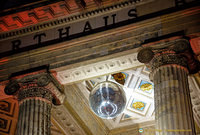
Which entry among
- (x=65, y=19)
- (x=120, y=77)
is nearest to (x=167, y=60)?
(x=65, y=19)

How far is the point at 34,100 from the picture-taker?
501 inches

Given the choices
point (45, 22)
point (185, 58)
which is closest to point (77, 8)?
point (45, 22)

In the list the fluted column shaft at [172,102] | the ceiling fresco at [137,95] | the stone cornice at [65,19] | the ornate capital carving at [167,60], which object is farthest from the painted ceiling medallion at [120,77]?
the fluted column shaft at [172,102]

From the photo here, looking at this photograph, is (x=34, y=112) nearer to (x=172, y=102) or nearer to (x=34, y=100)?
(x=34, y=100)

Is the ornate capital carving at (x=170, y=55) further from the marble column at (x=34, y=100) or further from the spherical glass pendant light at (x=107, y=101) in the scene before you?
the marble column at (x=34, y=100)

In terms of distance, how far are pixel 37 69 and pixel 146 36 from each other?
3059mm

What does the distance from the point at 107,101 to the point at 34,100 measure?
1.91 metres

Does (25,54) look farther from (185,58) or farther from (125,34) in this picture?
(185,58)

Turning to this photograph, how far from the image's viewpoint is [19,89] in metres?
13.1

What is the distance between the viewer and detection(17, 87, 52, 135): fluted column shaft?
12.3 m

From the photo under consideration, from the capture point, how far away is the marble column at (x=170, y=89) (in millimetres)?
10766

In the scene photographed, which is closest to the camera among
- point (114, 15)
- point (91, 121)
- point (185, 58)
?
point (185, 58)

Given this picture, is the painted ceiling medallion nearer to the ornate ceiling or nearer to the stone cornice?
the ornate ceiling

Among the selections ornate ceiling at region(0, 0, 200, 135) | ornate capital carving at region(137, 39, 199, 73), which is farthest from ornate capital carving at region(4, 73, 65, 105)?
ornate capital carving at region(137, 39, 199, 73)
